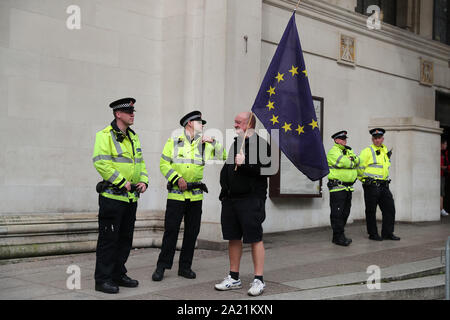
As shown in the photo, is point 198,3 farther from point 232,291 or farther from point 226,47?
point 232,291

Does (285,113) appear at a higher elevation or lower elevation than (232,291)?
higher

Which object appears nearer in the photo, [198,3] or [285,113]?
[285,113]

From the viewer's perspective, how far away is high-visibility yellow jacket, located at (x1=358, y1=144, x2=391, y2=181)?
11.1 m

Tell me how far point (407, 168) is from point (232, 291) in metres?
8.37

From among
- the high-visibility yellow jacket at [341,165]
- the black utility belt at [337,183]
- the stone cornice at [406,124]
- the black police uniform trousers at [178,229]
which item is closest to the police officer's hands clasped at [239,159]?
the black police uniform trousers at [178,229]

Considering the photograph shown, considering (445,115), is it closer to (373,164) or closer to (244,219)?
(373,164)

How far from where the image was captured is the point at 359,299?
6426 millimetres

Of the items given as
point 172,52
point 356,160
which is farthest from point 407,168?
point 172,52

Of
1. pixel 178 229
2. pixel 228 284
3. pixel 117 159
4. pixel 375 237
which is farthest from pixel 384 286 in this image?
pixel 375 237

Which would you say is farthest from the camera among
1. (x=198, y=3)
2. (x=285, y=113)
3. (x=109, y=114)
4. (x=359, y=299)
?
(x=198, y=3)

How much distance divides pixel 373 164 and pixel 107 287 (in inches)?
248

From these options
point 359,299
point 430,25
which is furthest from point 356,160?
point 430,25

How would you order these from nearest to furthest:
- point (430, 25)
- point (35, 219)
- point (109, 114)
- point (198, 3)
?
1. point (35, 219)
2. point (109, 114)
3. point (198, 3)
4. point (430, 25)

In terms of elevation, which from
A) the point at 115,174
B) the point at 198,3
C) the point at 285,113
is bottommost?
the point at 115,174
